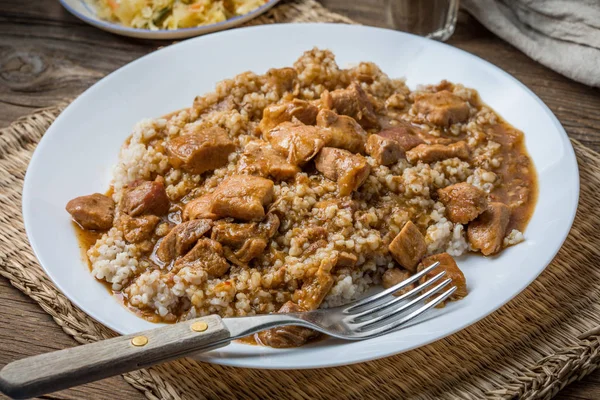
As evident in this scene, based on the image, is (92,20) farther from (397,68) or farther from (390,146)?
(390,146)

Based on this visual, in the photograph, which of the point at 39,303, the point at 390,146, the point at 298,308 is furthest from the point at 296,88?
the point at 39,303

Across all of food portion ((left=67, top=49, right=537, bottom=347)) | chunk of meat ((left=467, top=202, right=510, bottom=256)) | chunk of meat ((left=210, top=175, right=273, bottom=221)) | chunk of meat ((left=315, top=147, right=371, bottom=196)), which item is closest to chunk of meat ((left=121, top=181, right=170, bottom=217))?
food portion ((left=67, top=49, right=537, bottom=347))

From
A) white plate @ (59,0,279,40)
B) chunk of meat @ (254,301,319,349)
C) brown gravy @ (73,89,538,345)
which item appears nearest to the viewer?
chunk of meat @ (254,301,319,349)

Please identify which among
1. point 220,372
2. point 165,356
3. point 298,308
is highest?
point 165,356

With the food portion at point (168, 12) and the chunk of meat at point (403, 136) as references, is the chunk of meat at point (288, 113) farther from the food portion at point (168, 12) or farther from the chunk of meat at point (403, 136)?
the food portion at point (168, 12)

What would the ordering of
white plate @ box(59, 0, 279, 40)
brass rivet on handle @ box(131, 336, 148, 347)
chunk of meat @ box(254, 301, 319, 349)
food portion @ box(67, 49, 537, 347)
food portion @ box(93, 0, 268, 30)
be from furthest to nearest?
1. food portion @ box(93, 0, 268, 30)
2. white plate @ box(59, 0, 279, 40)
3. food portion @ box(67, 49, 537, 347)
4. chunk of meat @ box(254, 301, 319, 349)
5. brass rivet on handle @ box(131, 336, 148, 347)

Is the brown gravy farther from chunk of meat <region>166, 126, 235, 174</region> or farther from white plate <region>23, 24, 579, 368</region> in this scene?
chunk of meat <region>166, 126, 235, 174</region>
